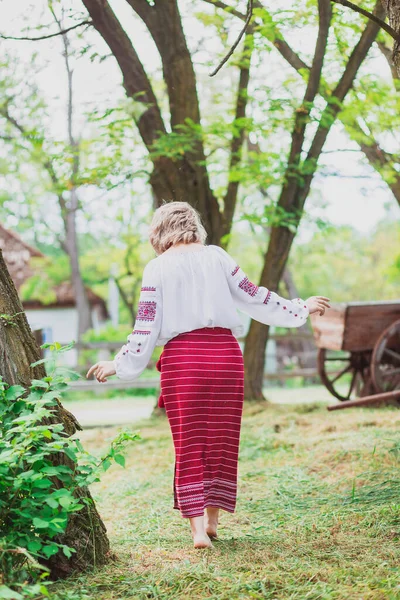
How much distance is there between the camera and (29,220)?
29.4 metres

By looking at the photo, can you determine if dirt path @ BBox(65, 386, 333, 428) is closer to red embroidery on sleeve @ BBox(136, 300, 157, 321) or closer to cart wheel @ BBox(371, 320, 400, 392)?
cart wheel @ BBox(371, 320, 400, 392)

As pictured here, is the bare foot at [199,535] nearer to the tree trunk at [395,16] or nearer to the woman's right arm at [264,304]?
the woman's right arm at [264,304]

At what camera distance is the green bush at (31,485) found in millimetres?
2477

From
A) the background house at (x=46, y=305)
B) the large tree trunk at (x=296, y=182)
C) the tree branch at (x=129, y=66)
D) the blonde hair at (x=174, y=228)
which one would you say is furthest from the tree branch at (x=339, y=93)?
the background house at (x=46, y=305)

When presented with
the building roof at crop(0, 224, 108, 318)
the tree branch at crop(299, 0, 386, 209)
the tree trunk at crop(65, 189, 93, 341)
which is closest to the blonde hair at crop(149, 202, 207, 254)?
the tree branch at crop(299, 0, 386, 209)

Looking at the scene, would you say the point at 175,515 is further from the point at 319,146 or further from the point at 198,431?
the point at 319,146

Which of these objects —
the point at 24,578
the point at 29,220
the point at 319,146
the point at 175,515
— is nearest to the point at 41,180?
the point at 29,220

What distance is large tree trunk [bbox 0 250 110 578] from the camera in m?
2.92

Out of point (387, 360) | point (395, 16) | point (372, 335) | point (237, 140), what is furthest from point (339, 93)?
point (395, 16)

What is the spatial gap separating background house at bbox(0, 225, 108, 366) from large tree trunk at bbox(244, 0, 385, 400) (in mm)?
17991

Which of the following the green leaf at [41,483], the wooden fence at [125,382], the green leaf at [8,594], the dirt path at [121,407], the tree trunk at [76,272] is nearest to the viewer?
the green leaf at [8,594]

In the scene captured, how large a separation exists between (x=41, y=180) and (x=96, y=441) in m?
16.7

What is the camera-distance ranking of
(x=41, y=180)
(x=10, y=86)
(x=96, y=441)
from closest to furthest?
1. (x=96, y=441)
2. (x=10, y=86)
3. (x=41, y=180)

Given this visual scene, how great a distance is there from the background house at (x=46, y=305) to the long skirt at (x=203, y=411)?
23.0 metres
